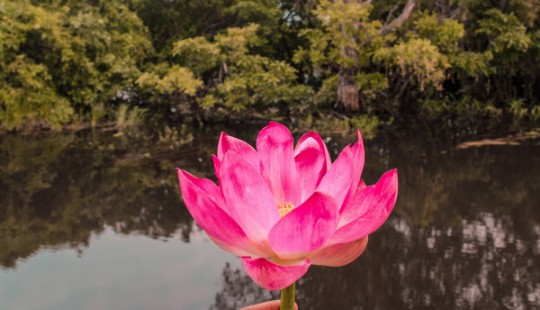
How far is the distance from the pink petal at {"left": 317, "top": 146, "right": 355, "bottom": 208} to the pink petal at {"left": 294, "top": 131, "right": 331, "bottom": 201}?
50mm

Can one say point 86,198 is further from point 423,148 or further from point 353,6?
point 353,6

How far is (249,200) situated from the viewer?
0.38 meters

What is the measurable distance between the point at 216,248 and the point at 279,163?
10.1 feet

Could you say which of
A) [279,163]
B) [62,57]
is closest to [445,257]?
[279,163]

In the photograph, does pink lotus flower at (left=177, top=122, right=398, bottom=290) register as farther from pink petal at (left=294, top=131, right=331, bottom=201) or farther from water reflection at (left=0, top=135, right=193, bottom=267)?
water reflection at (left=0, top=135, right=193, bottom=267)

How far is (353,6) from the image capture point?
6.82 m

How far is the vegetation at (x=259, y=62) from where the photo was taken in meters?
7.47

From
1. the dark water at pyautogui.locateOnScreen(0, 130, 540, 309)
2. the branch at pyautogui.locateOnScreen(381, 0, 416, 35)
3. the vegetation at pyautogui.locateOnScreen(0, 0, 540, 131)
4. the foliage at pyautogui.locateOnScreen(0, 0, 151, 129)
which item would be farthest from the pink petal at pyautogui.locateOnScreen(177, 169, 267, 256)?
the foliage at pyautogui.locateOnScreen(0, 0, 151, 129)

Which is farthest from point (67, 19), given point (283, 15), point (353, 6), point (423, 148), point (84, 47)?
point (423, 148)

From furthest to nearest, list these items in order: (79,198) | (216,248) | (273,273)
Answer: (79,198)
(216,248)
(273,273)

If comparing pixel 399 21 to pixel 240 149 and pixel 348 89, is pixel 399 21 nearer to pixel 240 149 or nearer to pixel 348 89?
pixel 348 89

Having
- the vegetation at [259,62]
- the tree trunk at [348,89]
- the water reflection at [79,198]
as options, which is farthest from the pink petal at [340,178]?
the tree trunk at [348,89]

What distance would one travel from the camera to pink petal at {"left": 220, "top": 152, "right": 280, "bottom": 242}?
1.24 feet

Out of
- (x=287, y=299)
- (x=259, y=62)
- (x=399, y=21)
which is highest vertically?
(x=399, y=21)
